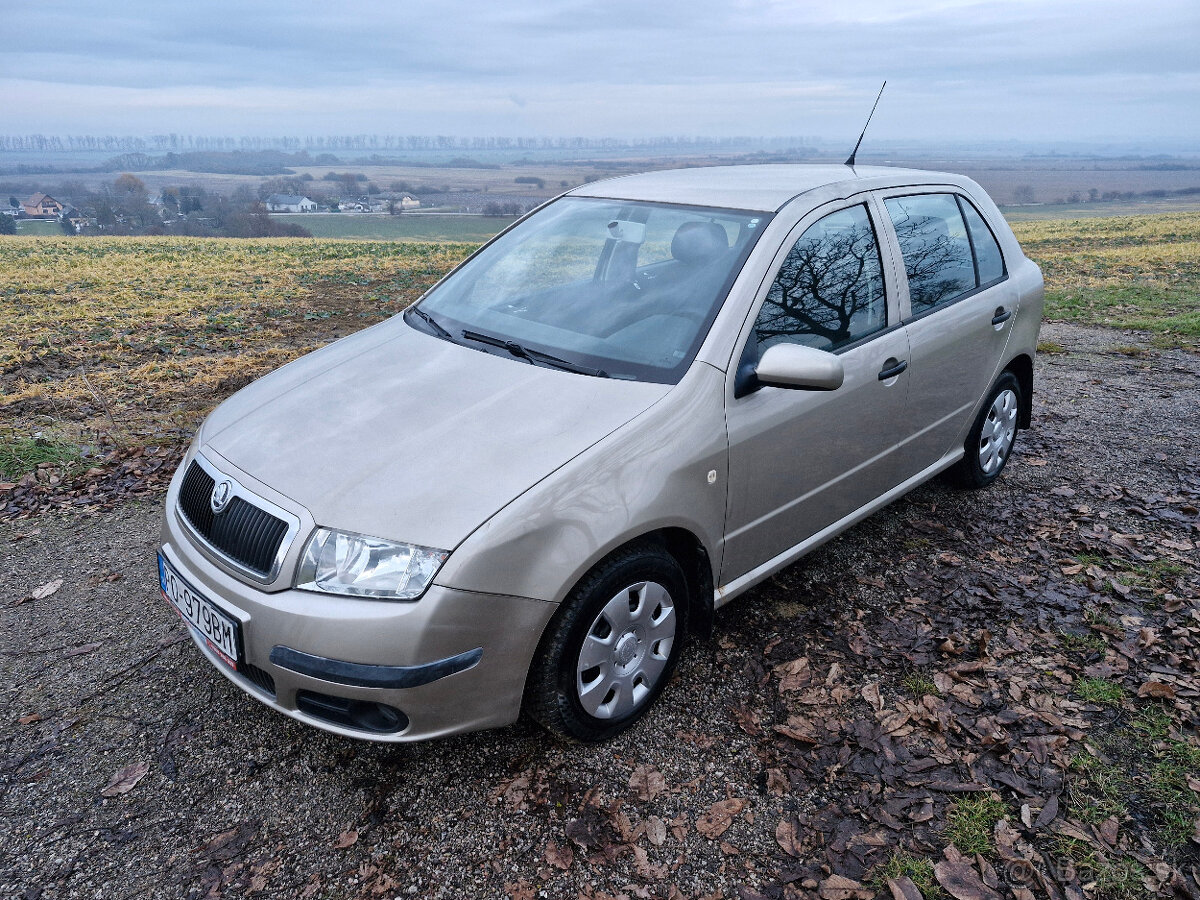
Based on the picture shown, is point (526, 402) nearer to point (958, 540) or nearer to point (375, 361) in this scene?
point (375, 361)

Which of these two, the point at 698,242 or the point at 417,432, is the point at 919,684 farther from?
the point at 417,432

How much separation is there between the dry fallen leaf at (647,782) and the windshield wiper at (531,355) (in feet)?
4.47

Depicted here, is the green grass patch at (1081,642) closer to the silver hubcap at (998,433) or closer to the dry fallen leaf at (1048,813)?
the dry fallen leaf at (1048,813)

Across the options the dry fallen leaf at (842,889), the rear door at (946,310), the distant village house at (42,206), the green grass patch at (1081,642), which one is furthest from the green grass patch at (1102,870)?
the distant village house at (42,206)

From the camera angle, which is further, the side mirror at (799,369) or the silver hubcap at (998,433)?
the silver hubcap at (998,433)

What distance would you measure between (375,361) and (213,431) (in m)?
0.65

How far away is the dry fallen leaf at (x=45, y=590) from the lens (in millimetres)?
3719

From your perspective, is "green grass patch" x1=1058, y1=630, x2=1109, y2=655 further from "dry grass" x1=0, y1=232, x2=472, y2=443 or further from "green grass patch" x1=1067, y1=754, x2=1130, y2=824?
"dry grass" x1=0, y1=232, x2=472, y2=443

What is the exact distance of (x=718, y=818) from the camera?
2.51 meters

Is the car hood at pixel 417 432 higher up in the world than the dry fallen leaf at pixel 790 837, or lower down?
higher up

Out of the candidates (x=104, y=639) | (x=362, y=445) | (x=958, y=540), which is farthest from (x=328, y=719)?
(x=958, y=540)

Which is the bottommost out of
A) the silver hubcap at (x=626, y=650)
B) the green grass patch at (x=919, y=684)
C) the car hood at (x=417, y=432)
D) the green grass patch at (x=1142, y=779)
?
the green grass patch at (x=919, y=684)

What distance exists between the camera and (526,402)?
2.64 meters

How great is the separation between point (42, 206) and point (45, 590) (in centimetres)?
7415
